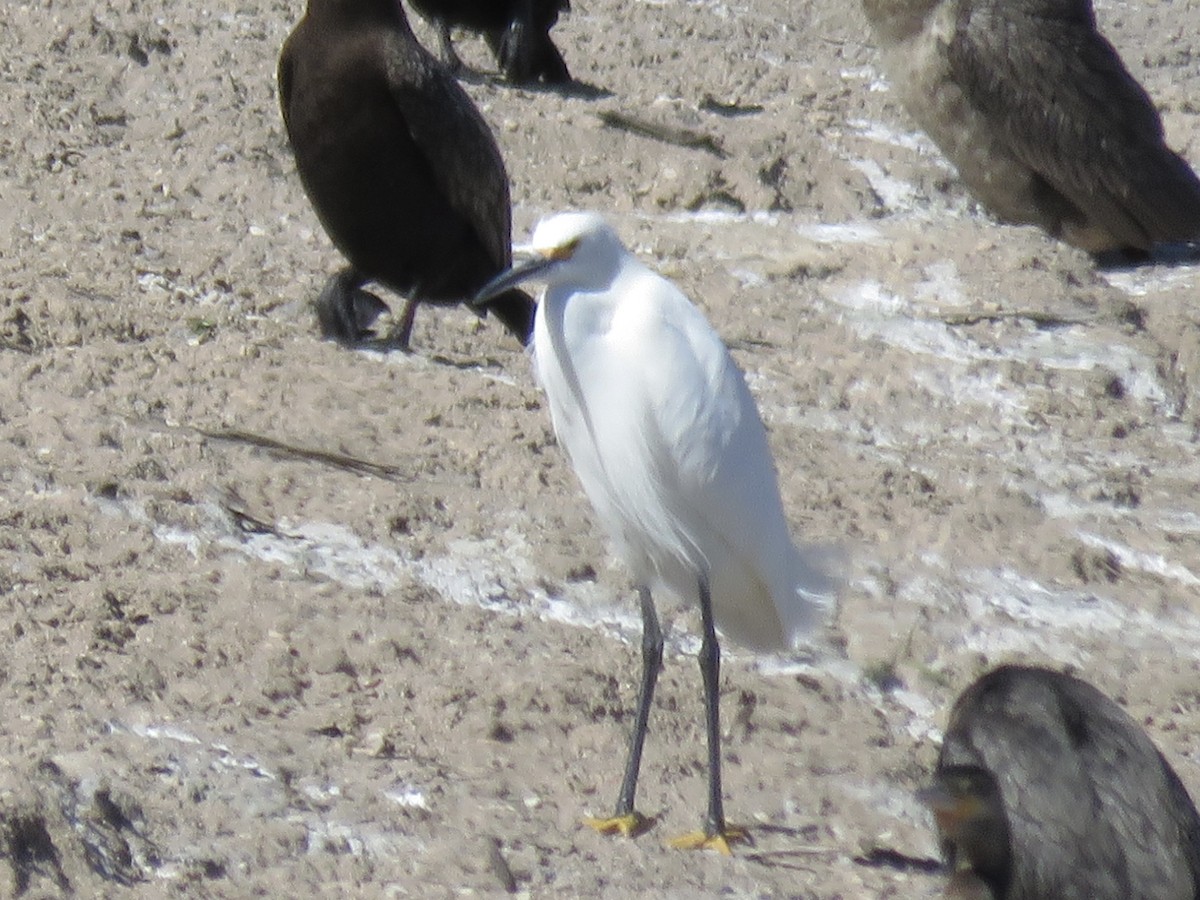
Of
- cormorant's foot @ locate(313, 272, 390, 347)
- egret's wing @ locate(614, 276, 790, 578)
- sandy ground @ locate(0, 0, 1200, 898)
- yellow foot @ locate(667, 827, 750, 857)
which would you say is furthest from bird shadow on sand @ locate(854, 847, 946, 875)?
cormorant's foot @ locate(313, 272, 390, 347)

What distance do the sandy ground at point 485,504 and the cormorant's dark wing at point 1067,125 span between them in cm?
36

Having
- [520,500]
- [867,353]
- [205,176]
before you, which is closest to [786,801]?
[520,500]

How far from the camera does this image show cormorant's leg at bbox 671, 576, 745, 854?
4719 mm

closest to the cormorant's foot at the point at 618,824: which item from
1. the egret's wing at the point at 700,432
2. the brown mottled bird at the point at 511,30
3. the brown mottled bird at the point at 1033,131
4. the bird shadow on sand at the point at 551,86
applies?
the egret's wing at the point at 700,432

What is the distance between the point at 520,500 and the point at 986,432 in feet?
6.35

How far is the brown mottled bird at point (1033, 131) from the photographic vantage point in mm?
9133

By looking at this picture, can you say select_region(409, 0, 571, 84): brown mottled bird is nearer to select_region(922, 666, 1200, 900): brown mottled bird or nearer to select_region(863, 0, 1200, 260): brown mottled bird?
select_region(863, 0, 1200, 260): brown mottled bird

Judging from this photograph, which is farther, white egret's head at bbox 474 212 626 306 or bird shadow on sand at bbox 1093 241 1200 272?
bird shadow on sand at bbox 1093 241 1200 272

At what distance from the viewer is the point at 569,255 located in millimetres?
4516

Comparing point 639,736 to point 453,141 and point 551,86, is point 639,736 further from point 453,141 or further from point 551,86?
point 551,86

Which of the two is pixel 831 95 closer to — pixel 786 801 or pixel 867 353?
pixel 867 353

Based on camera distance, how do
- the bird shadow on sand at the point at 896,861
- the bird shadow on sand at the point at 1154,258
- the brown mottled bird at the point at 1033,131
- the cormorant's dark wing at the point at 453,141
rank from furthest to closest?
the brown mottled bird at the point at 1033,131, the bird shadow on sand at the point at 1154,258, the cormorant's dark wing at the point at 453,141, the bird shadow on sand at the point at 896,861

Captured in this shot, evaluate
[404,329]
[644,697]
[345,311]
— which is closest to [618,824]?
[644,697]

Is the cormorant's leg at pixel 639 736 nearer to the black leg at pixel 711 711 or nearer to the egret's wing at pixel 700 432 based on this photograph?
the black leg at pixel 711 711
